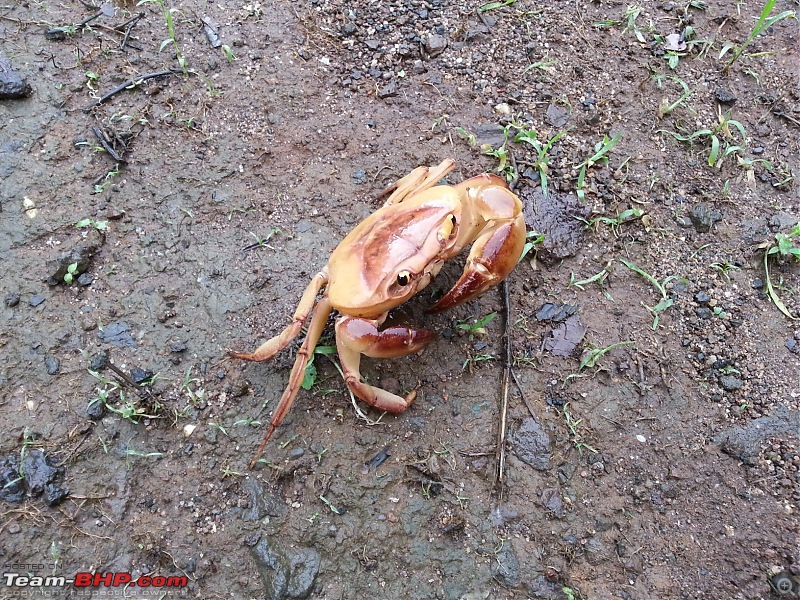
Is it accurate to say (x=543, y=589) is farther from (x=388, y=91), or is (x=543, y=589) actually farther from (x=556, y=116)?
(x=388, y=91)

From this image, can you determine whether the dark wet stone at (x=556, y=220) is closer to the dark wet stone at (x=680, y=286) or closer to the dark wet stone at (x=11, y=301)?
the dark wet stone at (x=680, y=286)

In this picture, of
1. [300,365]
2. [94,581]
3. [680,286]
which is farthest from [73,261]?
[680,286]

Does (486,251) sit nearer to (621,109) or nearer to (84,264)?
(621,109)

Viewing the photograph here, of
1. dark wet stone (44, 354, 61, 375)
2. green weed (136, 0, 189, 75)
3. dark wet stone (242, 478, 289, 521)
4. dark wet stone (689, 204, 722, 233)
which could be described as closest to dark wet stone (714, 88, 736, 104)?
dark wet stone (689, 204, 722, 233)

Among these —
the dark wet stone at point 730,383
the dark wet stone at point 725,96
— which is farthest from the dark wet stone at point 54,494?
the dark wet stone at point 725,96

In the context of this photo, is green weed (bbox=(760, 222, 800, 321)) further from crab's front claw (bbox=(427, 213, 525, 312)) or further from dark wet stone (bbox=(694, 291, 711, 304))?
crab's front claw (bbox=(427, 213, 525, 312))

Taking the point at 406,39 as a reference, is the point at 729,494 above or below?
below

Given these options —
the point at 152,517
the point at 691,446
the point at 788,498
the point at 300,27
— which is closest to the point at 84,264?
the point at 152,517
